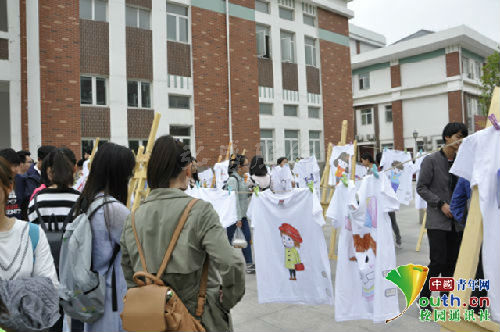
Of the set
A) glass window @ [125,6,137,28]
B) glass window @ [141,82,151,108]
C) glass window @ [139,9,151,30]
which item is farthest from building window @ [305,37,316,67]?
glass window @ [125,6,137,28]

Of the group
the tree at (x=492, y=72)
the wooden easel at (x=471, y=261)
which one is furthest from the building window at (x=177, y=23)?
the wooden easel at (x=471, y=261)

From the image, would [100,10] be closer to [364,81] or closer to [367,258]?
[367,258]

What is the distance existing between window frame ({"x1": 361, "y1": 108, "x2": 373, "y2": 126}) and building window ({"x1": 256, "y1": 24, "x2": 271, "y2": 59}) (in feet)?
50.6

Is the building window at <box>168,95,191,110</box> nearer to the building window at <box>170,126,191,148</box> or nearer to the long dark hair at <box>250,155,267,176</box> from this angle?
the building window at <box>170,126,191,148</box>

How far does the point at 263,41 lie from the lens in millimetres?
18547

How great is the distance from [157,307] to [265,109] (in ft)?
56.6

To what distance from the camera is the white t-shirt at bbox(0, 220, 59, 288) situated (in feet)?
5.84

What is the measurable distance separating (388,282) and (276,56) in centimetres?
1662

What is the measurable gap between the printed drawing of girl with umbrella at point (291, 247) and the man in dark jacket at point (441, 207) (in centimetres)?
130

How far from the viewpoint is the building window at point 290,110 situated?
→ 19234 mm

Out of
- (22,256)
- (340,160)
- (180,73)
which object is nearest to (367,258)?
(22,256)

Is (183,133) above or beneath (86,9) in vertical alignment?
beneath

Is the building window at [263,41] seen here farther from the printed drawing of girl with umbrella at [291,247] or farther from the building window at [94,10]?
the printed drawing of girl with umbrella at [291,247]

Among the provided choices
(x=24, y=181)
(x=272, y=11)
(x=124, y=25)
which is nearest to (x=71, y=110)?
(x=124, y=25)
